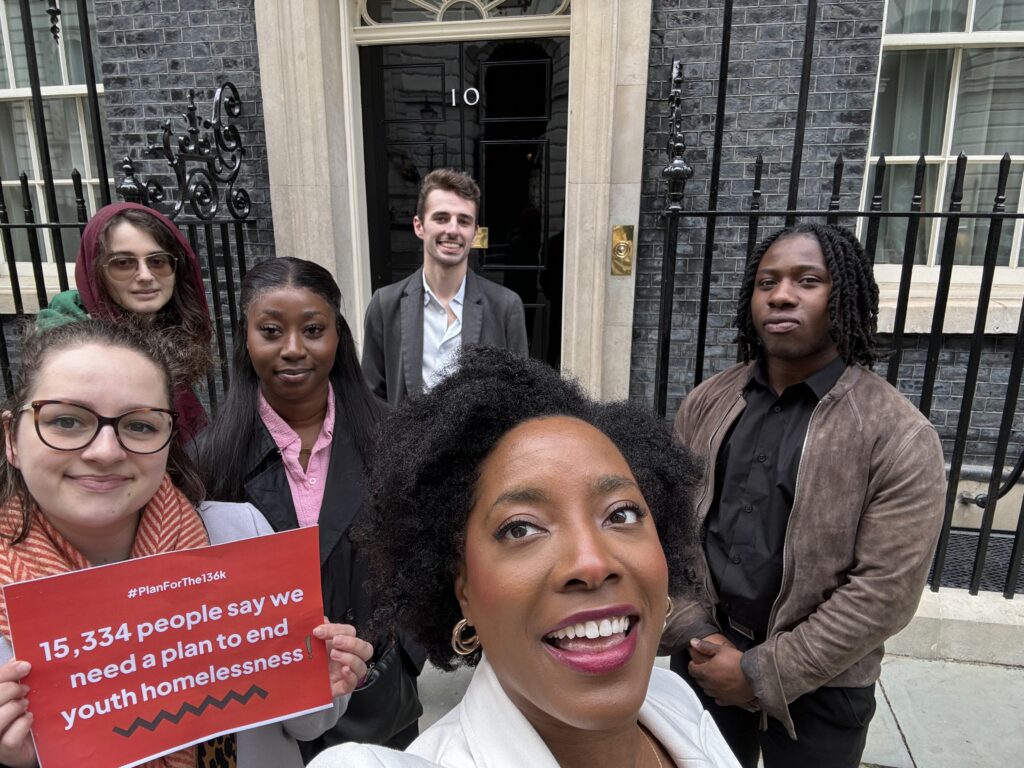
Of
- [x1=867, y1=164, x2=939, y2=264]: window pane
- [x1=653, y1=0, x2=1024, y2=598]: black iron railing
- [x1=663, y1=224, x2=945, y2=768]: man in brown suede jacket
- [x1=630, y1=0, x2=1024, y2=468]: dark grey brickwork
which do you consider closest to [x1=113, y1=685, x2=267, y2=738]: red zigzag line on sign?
[x1=663, y1=224, x2=945, y2=768]: man in brown suede jacket

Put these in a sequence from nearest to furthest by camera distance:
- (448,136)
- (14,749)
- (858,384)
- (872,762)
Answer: (14,749) → (858,384) → (872,762) → (448,136)

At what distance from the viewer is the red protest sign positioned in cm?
118

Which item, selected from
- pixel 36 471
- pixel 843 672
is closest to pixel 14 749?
pixel 36 471

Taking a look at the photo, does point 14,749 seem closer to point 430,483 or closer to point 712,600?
point 430,483

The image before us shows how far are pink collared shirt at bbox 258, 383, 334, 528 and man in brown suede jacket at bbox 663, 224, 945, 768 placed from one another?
118cm

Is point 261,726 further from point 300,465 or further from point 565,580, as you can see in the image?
point 565,580

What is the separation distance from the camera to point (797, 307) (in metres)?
1.94

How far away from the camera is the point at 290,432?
2025mm

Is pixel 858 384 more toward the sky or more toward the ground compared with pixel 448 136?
more toward the ground

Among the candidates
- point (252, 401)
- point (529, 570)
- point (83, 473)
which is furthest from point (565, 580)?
point (252, 401)

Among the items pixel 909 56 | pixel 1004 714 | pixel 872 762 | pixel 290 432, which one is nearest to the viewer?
pixel 290 432

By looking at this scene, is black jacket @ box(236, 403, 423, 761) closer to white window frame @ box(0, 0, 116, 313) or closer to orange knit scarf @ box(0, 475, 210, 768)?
orange knit scarf @ box(0, 475, 210, 768)

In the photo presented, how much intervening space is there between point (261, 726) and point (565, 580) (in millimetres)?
946

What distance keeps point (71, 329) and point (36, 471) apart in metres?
0.30
